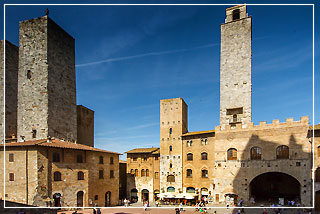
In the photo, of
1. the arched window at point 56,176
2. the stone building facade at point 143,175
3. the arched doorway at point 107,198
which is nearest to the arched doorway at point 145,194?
the stone building facade at point 143,175

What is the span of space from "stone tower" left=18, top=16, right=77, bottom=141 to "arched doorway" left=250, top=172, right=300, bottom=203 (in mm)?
33034

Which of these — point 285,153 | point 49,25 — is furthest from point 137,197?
point 49,25

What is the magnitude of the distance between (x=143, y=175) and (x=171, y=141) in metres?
9.66

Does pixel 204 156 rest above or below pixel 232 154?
below

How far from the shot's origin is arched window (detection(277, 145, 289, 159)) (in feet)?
98.5

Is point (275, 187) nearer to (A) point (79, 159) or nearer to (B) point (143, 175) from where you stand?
(B) point (143, 175)

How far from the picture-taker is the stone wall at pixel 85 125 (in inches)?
1729

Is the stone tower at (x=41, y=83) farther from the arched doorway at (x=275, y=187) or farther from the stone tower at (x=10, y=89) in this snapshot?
the arched doorway at (x=275, y=187)

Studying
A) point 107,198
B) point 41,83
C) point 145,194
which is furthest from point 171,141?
point 41,83

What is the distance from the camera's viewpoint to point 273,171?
3030cm

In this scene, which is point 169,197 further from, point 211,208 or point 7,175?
point 7,175

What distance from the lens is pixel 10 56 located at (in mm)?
42781

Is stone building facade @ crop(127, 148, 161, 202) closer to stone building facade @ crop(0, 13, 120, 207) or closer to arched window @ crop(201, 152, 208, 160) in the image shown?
stone building facade @ crop(0, 13, 120, 207)

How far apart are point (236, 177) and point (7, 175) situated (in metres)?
31.1
